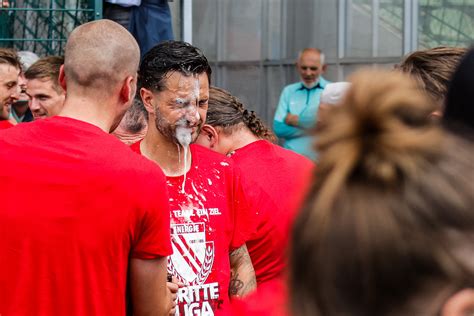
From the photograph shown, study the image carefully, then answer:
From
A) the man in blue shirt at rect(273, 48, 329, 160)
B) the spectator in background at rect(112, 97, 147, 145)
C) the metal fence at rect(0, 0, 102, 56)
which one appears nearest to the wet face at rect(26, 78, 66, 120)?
the spectator in background at rect(112, 97, 147, 145)

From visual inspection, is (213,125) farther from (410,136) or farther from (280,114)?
(280,114)

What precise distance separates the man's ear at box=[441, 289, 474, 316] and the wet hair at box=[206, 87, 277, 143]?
3.30m

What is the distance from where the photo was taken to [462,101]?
1.55m

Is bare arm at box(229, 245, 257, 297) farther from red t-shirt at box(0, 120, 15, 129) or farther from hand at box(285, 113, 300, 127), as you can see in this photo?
hand at box(285, 113, 300, 127)

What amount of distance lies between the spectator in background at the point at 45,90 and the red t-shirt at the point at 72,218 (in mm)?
2252

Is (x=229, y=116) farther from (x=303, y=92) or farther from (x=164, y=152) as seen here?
(x=303, y=92)

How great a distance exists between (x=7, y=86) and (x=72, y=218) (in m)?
2.67

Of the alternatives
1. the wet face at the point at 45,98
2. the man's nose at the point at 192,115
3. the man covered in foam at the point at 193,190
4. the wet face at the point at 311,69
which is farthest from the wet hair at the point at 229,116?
the wet face at the point at 311,69

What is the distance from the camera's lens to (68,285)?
2986mm

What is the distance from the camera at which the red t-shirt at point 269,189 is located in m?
4.07

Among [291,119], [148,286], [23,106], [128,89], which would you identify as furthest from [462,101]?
[291,119]

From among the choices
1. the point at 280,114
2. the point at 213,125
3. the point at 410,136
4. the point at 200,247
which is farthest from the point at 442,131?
the point at 280,114

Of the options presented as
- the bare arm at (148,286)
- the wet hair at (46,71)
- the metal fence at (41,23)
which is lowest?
the bare arm at (148,286)

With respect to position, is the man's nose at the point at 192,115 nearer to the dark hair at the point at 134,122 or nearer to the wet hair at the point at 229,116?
the wet hair at the point at 229,116
